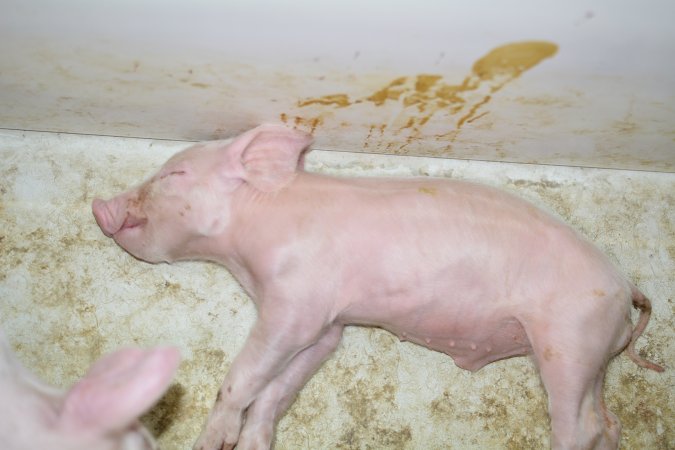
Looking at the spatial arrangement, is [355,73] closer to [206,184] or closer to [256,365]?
[206,184]

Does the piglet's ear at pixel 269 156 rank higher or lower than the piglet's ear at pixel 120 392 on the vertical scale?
lower

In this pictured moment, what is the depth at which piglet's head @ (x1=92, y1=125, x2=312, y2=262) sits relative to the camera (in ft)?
7.50

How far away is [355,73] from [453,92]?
29 centimetres

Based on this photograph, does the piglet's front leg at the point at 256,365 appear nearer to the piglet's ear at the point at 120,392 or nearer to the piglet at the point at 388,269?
the piglet at the point at 388,269

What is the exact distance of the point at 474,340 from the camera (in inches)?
91.0

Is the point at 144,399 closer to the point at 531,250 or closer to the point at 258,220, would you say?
the point at 258,220

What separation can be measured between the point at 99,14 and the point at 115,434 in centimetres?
103

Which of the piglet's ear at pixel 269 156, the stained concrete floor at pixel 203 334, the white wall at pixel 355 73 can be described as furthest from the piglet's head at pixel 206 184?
the stained concrete floor at pixel 203 334

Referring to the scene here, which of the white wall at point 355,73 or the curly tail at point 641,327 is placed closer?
the white wall at point 355,73

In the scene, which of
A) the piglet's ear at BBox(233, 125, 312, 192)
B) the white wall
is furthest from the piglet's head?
the white wall

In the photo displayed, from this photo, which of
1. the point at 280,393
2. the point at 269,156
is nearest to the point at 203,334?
the point at 280,393

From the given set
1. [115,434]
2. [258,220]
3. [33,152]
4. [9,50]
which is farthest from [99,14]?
[115,434]

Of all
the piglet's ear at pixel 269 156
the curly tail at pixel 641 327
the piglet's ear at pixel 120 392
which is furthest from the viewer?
the curly tail at pixel 641 327

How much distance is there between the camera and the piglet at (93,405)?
1.47 m
